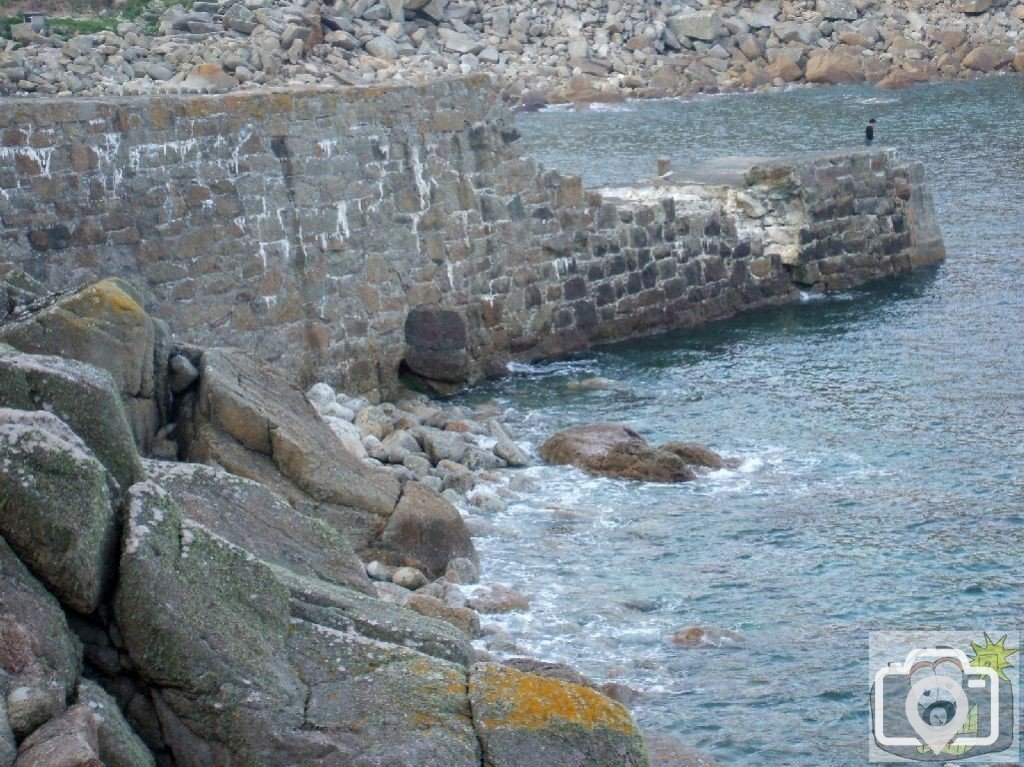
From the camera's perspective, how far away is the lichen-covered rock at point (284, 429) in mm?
11852

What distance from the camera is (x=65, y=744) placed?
6.45 m

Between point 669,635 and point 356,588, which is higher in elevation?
point 356,588

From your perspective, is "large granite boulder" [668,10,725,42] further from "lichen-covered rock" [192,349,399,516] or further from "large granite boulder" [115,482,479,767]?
"large granite boulder" [115,482,479,767]

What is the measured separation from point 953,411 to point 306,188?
8105mm

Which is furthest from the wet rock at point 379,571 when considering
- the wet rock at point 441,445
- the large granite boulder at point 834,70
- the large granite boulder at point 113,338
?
the large granite boulder at point 834,70

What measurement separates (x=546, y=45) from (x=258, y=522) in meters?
48.4

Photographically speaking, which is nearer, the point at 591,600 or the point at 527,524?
the point at 591,600

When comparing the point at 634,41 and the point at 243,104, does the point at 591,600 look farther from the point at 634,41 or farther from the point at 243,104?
the point at 634,41

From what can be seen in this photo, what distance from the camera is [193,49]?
150ft

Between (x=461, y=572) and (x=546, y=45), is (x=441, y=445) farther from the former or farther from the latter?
(x=546, y=45)

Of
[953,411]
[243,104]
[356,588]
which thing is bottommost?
[953,411]

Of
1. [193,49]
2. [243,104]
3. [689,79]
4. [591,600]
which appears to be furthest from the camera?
[689,79]

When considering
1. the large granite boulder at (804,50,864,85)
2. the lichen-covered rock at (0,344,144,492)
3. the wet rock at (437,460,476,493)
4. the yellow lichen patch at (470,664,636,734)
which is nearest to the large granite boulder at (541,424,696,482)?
the wet rock at (437,460,476,493)

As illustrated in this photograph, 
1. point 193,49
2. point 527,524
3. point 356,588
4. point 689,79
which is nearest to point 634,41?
point 689,79
